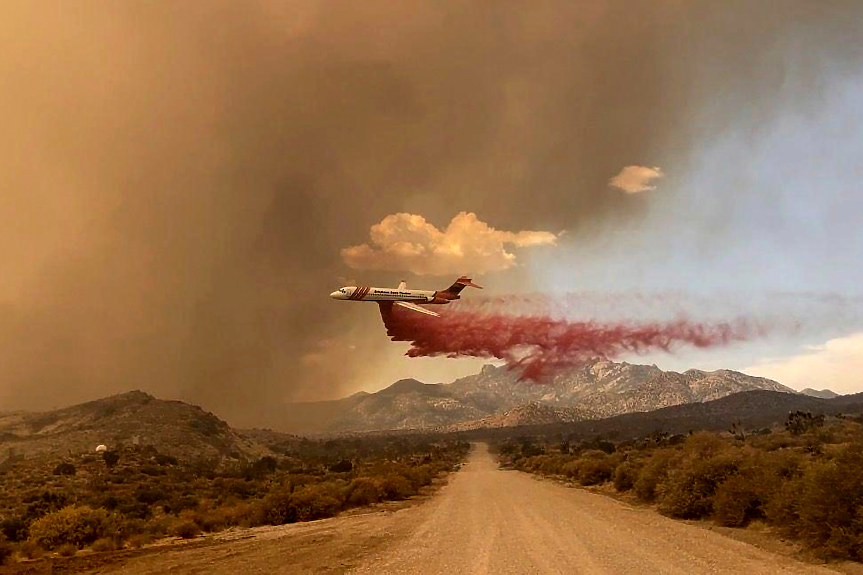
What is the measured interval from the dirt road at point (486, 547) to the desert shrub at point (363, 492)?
7.20 meters

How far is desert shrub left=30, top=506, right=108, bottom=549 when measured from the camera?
866 inches

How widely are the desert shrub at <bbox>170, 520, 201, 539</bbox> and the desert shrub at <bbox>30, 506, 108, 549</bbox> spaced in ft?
10.1

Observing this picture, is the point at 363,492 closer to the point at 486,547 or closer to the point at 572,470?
the point at 486,547

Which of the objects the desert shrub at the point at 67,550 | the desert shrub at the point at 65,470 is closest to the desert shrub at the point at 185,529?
the desert shrub at the point at 67,550

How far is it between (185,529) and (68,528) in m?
4.68

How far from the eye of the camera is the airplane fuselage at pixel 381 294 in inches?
1799

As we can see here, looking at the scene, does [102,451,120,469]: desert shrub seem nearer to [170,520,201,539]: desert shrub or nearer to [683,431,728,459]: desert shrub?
[170,520,201,539]: desert shrub

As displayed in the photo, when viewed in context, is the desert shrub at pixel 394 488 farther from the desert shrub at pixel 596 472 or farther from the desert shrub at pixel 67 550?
the desert shrub at pixel 67 550

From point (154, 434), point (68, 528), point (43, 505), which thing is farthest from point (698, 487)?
point (154, 434)

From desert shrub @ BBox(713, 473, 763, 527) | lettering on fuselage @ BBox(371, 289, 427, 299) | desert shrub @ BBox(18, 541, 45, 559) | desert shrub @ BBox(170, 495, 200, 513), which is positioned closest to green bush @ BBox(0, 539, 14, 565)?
desert shrub @ BBox(18, 541, 45, 559)

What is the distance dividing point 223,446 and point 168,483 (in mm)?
101202

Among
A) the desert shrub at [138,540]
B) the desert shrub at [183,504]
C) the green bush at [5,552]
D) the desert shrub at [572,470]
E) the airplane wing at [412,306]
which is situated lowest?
the desert shrub at [572,470]

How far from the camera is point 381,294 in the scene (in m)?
46.4

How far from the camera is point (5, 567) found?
18.9m
